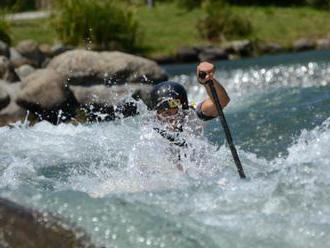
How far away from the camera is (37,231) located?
500cm

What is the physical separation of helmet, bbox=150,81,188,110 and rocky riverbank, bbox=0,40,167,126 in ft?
17.9

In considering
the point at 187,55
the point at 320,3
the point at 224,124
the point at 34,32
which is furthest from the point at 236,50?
the point at 224,124

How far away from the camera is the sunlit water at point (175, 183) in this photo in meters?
5.08

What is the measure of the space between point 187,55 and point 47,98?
927 centimetres

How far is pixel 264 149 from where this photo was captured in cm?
929

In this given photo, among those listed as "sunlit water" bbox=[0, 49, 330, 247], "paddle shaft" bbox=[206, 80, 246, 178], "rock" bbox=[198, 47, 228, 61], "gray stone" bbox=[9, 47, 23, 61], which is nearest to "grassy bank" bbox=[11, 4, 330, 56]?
"rock" bbox=[198, 47, 228, 61]

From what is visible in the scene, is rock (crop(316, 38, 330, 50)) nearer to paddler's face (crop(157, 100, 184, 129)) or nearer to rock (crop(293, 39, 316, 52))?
rock (crop(293, 39, 316, 52))

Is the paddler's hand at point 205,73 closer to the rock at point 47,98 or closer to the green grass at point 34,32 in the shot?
the rock at point 47,98

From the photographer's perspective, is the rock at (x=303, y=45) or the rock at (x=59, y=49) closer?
the rock at (x=59, y=49)

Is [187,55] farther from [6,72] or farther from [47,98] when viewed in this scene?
[47,98]

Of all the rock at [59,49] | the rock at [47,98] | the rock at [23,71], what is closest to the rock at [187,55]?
the rock at [59,49]

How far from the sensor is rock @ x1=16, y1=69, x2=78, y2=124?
13.2 meters

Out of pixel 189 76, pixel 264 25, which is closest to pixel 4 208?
pixel 189 76

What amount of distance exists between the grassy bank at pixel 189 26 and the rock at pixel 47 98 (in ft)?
29.3
